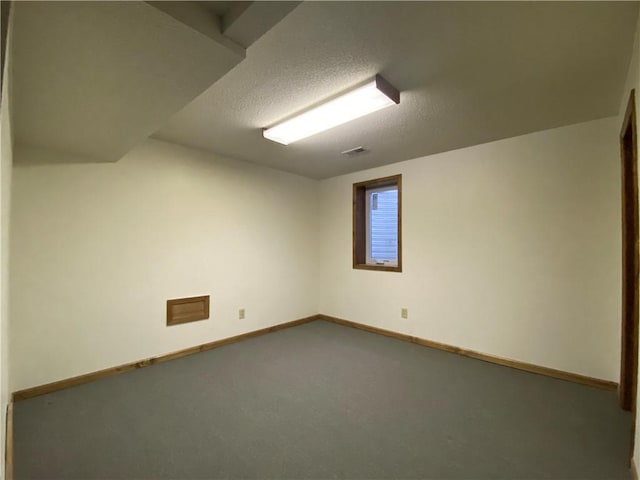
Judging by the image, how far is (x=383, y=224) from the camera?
4.30 meters

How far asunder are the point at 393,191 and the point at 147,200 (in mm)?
3033

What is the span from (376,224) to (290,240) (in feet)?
4.27

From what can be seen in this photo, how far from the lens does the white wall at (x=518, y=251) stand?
2531 millimetres

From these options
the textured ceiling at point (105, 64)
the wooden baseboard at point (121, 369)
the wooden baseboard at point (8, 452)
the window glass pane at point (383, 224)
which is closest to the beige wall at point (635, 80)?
the textured ceiling at point (105, 64)

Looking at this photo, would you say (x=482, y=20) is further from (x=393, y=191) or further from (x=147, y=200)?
(x=147, y=200)

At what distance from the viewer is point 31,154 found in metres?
2.37

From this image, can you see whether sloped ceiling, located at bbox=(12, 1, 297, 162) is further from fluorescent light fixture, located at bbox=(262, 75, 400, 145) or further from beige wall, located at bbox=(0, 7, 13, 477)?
fluorescent light fixture, located at bbox=(262, 75, 400, 145)

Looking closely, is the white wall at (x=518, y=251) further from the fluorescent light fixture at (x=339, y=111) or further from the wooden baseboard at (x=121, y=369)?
the wooden baseboard at (x=121, y=369)

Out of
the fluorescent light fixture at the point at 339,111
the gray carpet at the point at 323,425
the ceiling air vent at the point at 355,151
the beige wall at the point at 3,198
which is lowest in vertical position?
the gray carpet at the point at 323,425

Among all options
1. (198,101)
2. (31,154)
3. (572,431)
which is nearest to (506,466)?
(572,431)

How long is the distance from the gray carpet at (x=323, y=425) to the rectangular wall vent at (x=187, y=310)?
465 mm

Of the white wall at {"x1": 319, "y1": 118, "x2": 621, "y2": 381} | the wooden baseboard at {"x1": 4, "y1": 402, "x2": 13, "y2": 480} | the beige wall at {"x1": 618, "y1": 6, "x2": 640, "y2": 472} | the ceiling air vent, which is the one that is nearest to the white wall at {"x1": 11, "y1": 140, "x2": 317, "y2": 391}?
the wooden baseboard at {"x1": 4, "y1": 402, "x2": 13, "y2": 480}

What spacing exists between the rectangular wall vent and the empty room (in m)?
0.03

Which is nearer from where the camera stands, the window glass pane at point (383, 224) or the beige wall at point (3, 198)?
the beige wall at point (3, 198)
